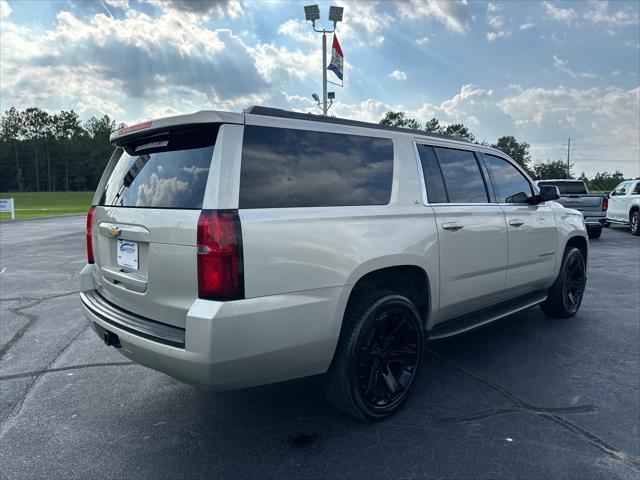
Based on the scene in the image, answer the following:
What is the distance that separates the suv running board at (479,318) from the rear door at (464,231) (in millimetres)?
65

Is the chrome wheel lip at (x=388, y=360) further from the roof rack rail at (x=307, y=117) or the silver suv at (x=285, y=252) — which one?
the roof rack rail at (x=307, y=117)

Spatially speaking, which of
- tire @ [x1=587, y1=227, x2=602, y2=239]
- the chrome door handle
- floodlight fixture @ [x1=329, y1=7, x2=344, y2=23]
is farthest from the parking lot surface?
floodlight fixture @ [x1=329, y1=7, x2=344, y2=23]

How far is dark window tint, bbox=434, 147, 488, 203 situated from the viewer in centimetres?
369

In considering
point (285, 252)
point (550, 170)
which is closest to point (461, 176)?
point (285, 252)

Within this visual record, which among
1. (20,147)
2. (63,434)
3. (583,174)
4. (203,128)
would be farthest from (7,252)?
(20,147)

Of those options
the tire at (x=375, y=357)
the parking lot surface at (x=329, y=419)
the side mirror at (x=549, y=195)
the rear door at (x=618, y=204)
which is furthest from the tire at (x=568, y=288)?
the rear door at (x=618, y=204)

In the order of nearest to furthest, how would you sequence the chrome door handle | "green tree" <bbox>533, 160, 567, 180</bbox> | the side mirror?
1. the chrome door handle
2. the side mirror
3. "green tree" <bbox>533, 160, 567, 180</bbox>

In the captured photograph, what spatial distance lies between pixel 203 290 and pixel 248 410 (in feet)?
4.15

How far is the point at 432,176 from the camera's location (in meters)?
3.54

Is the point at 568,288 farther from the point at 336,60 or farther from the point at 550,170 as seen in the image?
the point at 550,170

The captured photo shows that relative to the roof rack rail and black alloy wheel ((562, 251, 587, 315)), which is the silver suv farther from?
black alloy wheel ((562, 251, 587, 315))

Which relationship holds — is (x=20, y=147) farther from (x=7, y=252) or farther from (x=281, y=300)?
(x=281, y=300)

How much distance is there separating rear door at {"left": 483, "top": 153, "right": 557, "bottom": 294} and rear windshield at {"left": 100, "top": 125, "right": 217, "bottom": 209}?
2789 millimetres

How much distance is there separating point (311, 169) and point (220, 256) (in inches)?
31.9
